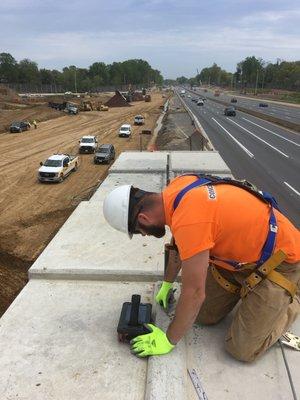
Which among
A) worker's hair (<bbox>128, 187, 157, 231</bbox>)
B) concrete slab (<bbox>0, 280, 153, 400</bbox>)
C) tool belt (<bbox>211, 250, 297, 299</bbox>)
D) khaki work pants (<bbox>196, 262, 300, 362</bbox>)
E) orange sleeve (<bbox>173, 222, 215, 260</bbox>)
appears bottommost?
concrete slab (<bbox>0, 280, 153, 400</bbox>)

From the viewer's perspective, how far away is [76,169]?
92.4ft

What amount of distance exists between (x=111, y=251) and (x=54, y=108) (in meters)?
69.0

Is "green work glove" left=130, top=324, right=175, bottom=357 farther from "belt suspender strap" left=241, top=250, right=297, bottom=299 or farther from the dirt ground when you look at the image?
the dirt ground

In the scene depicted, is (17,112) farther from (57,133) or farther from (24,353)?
(24,353)

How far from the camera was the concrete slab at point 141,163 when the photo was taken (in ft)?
48.5

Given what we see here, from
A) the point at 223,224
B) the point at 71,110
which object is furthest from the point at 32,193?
the point at 71,110

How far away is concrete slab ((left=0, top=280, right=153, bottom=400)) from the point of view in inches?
151

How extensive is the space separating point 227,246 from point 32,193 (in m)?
19.5

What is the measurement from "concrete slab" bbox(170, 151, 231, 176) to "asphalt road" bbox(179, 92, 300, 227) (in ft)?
11.1

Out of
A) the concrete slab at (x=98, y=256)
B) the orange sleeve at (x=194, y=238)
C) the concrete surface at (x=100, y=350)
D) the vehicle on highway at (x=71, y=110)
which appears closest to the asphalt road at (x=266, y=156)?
the concrete slab at (x=98, y=256)

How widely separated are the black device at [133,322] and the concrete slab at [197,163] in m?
10.2

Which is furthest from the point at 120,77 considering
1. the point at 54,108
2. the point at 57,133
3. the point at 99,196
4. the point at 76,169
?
the point at 99,196

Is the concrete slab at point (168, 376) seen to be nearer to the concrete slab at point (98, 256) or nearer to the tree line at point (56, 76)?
the concrete slab at point (98, 256)

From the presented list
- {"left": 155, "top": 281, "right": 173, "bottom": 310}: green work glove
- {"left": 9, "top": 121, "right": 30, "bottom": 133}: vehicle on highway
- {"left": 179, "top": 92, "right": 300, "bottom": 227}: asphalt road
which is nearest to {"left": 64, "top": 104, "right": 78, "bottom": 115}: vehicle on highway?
{"left": 9, "top": 121, "right": 30, "bottom": 133}: vehicle on highway
